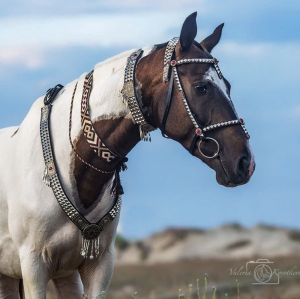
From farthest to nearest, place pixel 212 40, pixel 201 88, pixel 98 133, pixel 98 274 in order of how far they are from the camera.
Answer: pixel 98 274 → pixel 212 40 → pixel 98 133 → pixel 201 88

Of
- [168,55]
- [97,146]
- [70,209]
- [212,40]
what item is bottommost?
[70,209]

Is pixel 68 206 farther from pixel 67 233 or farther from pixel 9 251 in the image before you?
pixel 9 251

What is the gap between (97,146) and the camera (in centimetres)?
441

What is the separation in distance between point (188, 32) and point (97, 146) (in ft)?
3.14

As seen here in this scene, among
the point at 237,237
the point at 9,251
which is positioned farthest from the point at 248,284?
the point at 9,251

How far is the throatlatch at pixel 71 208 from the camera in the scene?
4.48 metres

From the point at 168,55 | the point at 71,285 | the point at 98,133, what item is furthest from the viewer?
the point at 71,285

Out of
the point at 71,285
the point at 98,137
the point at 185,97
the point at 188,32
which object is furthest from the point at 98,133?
the point at 71,285

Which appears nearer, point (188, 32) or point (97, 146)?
point (188, 32)

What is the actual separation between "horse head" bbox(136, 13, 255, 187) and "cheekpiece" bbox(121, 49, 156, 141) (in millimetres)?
42

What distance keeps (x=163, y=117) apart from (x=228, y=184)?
1.90 ft

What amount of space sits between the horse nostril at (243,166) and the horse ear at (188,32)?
0.80 metres

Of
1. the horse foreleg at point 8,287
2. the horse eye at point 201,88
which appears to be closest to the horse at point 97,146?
the horse eye at point 201,88

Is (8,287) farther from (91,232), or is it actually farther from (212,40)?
(212,40)
